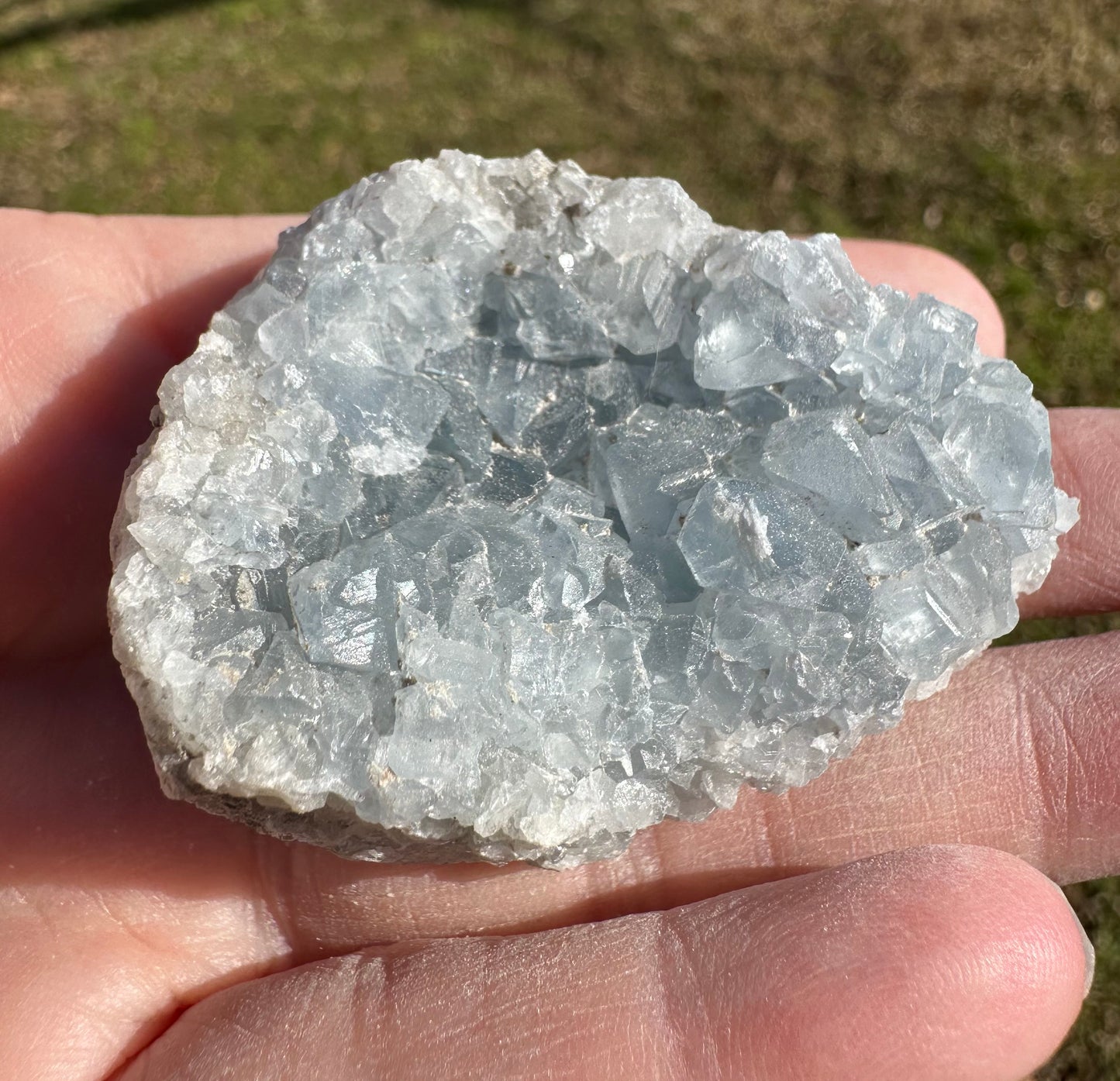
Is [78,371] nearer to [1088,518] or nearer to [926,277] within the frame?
[926,277]

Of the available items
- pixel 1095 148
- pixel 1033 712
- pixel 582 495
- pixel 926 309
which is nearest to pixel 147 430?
pixel 582 495

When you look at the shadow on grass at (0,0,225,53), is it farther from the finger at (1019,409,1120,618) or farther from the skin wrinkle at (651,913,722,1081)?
the skin wrinkle at (651,913,722,1081)

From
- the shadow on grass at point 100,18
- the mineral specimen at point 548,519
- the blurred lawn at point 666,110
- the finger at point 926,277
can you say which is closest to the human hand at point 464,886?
the mineral specimen at point 548,519

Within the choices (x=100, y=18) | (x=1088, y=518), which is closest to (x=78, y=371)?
(x=1088, y=518)

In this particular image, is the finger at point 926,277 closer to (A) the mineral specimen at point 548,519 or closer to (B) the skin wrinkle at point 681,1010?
(A) the mineral specimen at point 548,519

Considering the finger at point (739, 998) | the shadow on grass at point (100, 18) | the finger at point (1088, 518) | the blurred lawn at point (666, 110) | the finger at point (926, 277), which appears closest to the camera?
the finger at point (739, 998)

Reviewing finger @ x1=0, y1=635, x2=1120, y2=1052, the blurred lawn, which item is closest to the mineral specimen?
finger @ x1=0, y1=635, x2=1120, y2=1052
